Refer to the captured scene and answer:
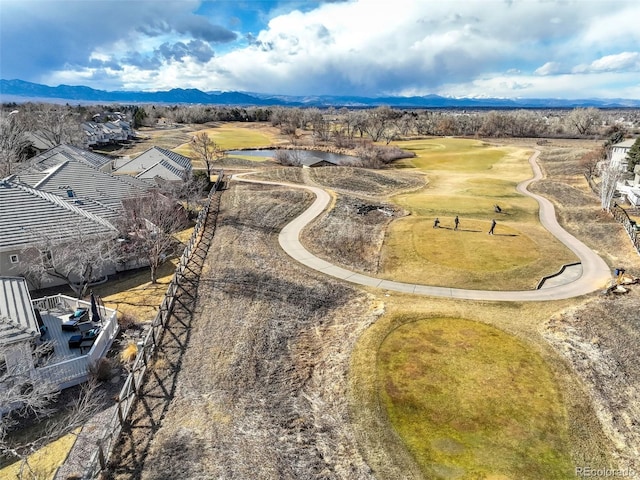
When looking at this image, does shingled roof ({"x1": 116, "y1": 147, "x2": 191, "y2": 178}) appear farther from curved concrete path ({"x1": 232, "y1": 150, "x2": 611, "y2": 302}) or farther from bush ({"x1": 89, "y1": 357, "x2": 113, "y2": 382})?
bush ({"x1": 89, "y1": 357, "x2": 113, "y2": 382})

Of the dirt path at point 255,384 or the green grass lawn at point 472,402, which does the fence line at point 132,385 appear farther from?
the green grass lawn at point 472,402

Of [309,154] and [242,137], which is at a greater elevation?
[242,137]

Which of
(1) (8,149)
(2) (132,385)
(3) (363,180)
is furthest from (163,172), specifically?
(2) (132,385)

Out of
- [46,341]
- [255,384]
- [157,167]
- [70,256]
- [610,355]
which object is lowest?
[610,355]

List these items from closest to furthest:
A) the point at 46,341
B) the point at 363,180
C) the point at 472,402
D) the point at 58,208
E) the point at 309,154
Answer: the point at 472,402 → the point at 46,341 → the point at 58,208 → the point at 363,180 → the point at 309,154

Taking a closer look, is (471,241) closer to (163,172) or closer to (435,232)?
(435,232)

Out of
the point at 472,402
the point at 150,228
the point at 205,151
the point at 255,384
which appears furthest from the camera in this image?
the point at 205,151

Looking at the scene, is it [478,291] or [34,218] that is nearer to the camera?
[478,291]
